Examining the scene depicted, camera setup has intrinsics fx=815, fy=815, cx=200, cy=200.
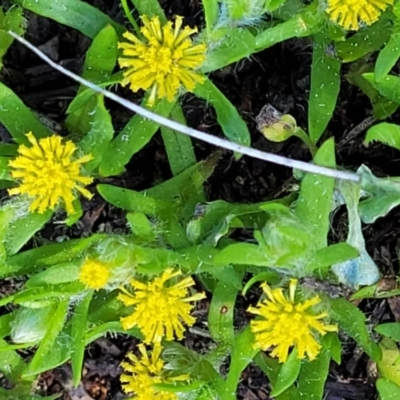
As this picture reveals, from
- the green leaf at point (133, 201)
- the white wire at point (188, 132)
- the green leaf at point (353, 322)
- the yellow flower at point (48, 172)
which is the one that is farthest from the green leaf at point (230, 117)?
the green leaf at point (353, 322)

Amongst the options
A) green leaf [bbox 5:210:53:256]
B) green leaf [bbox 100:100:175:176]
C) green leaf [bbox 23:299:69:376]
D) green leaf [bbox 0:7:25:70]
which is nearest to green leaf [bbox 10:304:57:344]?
green leaf [bbox 23:299:69:376]

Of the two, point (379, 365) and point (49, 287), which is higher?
point (49, 287)

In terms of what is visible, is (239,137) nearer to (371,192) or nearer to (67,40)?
(371,192)

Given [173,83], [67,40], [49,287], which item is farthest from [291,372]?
[67,40]

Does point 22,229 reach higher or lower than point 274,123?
lower

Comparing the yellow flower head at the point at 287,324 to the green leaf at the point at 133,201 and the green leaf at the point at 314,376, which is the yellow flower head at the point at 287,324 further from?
the green leaf at the point at 133,201

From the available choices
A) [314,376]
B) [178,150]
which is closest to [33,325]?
[178,150]

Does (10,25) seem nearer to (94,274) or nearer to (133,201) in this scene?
(133,201)
